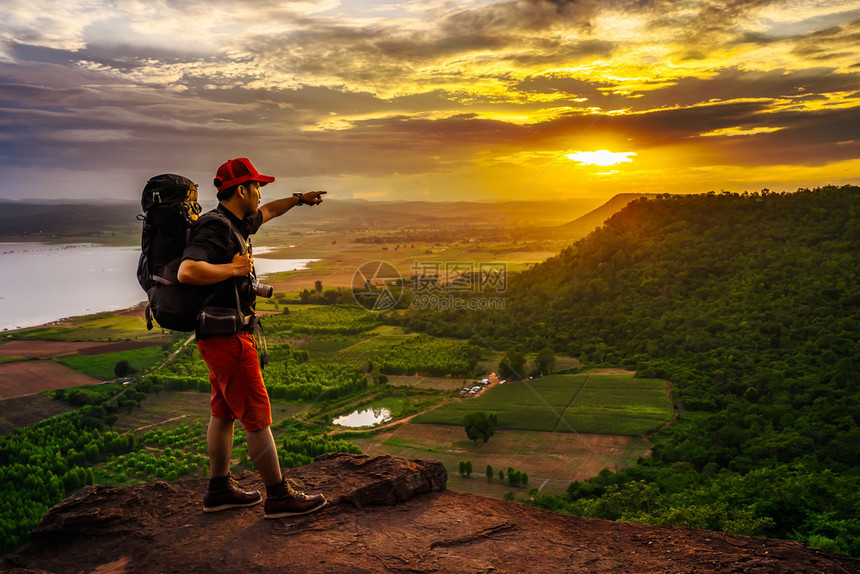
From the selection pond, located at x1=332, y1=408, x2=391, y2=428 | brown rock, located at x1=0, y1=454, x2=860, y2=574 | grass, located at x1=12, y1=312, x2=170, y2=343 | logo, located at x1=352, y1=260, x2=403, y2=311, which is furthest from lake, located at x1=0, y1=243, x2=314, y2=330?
brown rock, located at x1=0, y1=454, x2=860, y2=574

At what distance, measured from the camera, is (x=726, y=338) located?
4184 cm

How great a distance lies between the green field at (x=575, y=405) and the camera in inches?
1348

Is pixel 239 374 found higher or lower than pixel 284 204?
lower

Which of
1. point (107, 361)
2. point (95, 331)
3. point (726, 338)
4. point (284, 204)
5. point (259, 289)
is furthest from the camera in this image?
point (95, 331)

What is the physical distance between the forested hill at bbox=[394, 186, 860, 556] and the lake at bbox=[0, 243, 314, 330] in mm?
45243

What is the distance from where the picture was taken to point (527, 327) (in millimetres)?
55562

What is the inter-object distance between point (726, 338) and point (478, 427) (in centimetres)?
2182

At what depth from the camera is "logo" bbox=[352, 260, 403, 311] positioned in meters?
73.6

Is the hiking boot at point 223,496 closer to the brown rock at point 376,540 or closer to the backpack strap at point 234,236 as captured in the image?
the brown rock at point 376,540

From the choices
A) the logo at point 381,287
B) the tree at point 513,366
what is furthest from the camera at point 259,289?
the logo at point 381,287

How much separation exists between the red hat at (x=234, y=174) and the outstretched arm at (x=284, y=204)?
0.65m

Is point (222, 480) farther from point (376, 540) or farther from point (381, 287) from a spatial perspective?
point (381, 287)

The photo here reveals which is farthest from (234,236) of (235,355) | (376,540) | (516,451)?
(516,451)

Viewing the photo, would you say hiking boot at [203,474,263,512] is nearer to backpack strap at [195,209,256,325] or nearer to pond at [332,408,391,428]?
backpack strap at [195,209,256,325]
